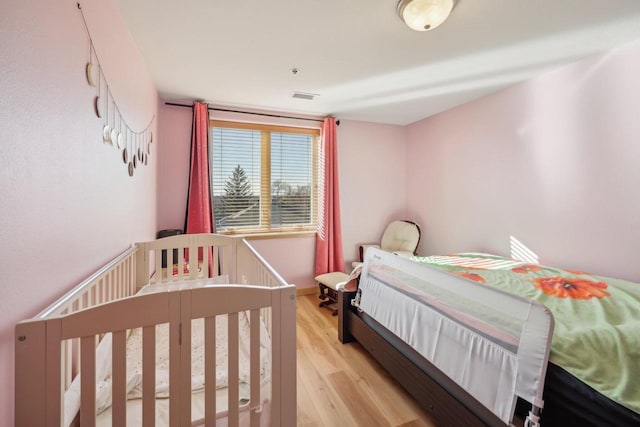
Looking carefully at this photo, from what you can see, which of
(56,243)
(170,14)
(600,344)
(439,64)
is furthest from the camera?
(439,64)

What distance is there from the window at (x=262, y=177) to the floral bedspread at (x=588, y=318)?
6.20 feet

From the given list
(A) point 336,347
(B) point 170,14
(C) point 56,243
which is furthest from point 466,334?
(B) point 170,14

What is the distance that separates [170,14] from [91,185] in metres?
1.15

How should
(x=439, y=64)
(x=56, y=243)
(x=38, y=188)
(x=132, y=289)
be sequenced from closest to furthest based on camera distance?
(x=38, y=188)
(x=56, y=243)
(x=132, y=289)
(x=439, y=64)

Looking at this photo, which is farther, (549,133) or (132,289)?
(549,133)

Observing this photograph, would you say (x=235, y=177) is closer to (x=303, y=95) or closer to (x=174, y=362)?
(x=303, y=95)

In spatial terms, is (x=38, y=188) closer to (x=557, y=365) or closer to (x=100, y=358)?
(x=100, y=358)

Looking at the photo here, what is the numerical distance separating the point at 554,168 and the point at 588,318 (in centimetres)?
148

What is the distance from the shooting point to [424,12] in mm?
1436

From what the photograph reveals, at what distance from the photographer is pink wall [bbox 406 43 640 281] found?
183 cm

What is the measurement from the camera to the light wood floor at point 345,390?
4.68ft

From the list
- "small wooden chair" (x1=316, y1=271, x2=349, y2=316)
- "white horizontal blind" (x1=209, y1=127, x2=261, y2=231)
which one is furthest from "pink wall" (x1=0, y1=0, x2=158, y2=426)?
"small wooden chair" (x1=316, y1=271, x2=349, y2=316)

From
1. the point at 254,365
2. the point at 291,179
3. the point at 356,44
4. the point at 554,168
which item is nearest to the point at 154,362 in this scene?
the point at 254,365

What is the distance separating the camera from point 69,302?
854mm
